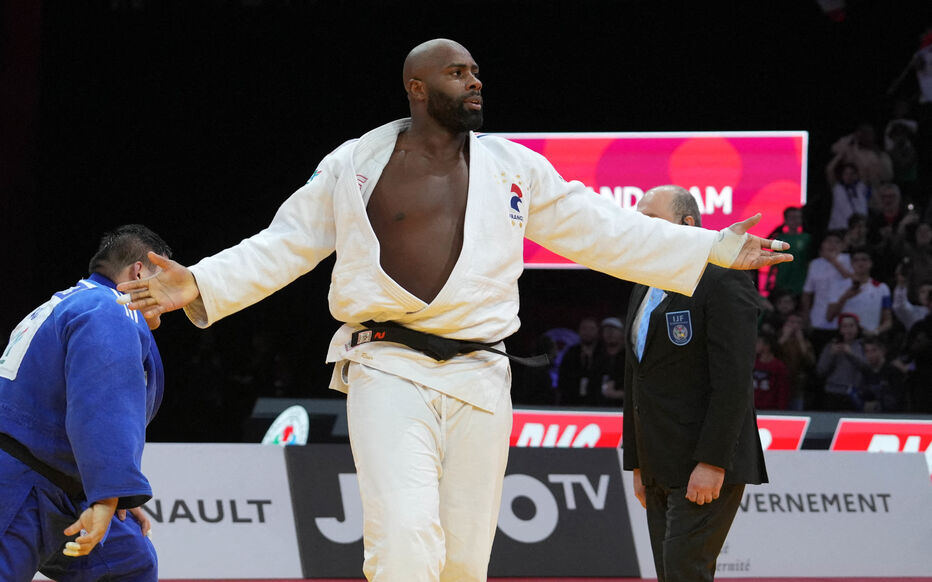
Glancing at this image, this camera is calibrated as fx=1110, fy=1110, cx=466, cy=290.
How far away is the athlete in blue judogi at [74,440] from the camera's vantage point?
301cm

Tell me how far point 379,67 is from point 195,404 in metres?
4.17

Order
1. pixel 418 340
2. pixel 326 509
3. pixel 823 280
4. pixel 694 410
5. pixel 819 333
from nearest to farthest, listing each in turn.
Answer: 1. pixel 418 340
2. pixel 694 410
3. pixel 326 509
4. pixel 819 333
5. pixel 823 280

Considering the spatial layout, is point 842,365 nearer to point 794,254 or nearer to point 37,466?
point 794,254

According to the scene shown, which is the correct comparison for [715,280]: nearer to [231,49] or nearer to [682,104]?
[682,104]

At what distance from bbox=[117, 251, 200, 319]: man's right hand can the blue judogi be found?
0.33 m

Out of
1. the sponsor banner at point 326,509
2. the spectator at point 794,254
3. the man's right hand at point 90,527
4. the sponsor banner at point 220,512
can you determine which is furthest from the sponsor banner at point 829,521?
the spectator at point 794,254

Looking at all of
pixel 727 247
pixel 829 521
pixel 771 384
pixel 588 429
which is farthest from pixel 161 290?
pixel 771 384

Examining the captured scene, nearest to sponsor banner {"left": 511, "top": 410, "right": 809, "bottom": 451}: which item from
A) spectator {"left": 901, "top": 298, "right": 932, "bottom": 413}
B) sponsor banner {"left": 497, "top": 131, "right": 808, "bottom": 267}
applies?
spectator {"left": 901, "top": 298, "right": 932, "bottom": 413}

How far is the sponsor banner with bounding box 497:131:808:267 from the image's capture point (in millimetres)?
9719

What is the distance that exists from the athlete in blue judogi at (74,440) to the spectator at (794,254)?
24.4 feet

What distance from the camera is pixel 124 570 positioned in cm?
331

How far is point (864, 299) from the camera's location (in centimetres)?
930

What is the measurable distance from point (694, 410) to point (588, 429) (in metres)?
3.78

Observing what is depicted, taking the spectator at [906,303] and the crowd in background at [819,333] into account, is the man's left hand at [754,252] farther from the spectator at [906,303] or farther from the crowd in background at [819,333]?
the spectator at [906,303]
